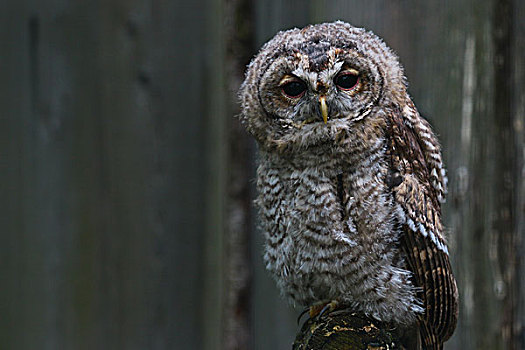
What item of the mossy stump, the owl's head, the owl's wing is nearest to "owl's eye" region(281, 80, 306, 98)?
the owl's head

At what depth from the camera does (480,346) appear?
1.91m

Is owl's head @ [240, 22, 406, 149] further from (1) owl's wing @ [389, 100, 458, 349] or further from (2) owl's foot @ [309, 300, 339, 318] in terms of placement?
(2) owl's foot @ [309, 300, 339, 318]

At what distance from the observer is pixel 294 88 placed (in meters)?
1.87

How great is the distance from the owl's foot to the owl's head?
559mm

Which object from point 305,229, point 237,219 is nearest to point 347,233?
point 305,229

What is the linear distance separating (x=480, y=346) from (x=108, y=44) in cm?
190

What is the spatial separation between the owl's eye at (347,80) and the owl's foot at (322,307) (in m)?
0.74

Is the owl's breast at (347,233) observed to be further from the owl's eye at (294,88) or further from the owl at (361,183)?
the owl's eye at (294,88)

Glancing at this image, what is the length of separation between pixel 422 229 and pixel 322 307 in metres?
0.46

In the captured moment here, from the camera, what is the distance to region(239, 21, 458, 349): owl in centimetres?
182

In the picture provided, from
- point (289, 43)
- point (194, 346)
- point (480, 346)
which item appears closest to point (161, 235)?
point (194, 346)

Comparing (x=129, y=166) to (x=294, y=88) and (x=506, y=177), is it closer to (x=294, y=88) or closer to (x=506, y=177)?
(x=294, y=88)

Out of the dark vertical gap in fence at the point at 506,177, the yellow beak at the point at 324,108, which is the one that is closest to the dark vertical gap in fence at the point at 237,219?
the yellow beak at the point at 324,108

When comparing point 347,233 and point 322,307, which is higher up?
point 347,233
